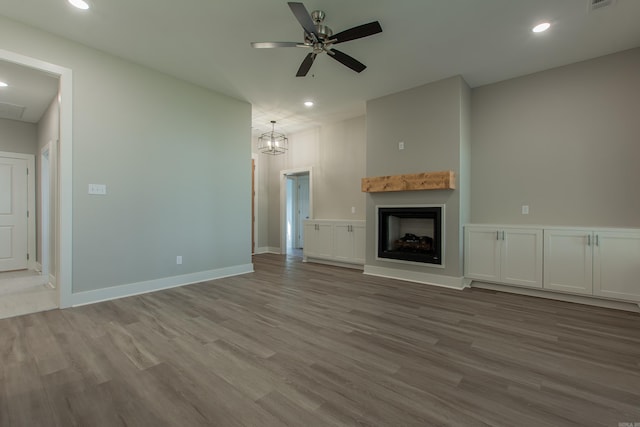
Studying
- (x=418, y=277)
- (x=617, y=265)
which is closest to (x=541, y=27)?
(x=617, y=265)

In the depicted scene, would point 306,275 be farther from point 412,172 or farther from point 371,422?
point 371,422

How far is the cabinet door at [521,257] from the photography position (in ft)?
11.9

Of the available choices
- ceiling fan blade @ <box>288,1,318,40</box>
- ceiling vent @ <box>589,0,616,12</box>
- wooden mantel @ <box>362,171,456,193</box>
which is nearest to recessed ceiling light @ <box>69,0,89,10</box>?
ceiling fan blade @ <box>288,1,318,40</box>

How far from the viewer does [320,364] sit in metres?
2.01

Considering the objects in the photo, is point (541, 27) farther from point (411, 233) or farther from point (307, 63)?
point (411, 233)

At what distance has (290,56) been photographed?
3545 mm

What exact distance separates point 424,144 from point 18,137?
729 cm

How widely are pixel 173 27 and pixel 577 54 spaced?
15.7 ft

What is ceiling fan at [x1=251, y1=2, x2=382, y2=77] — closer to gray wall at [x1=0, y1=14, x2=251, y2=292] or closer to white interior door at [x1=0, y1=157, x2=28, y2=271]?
gray wall at [x1=0, y1=14, x2=251, y2=292]

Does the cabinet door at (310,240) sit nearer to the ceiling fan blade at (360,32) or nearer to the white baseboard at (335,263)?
the white baseboard at (335,263)

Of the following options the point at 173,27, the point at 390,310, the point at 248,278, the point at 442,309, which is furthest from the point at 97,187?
the point at 442,309

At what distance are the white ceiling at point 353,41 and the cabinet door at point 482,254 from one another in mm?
2254

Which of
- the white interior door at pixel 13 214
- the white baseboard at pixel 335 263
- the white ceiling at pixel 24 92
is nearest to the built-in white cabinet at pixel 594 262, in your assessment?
the white baseboard at pixel 335 263

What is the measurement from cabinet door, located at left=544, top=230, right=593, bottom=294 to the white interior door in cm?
859
